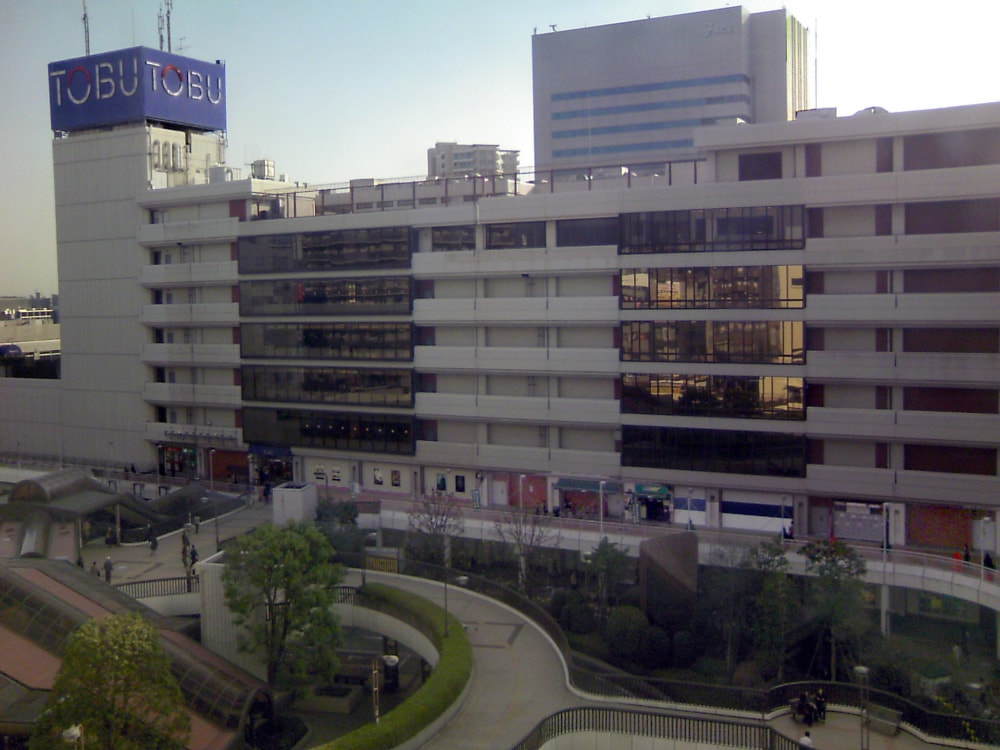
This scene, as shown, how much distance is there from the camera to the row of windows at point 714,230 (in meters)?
33.0

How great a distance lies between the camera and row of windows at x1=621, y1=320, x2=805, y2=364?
3328cm

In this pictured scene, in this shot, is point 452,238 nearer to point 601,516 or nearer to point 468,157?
point 601,516

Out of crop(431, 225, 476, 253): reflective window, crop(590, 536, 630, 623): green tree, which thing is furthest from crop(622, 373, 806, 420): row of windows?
crop(431, 225, 476, 253): reflective window

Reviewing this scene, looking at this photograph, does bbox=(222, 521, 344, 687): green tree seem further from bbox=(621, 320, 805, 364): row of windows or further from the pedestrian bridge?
bbox=(621, 320, 805, 364): row of windows

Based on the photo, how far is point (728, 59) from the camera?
7450 cm

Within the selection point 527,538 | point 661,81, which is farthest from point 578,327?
point 661,81

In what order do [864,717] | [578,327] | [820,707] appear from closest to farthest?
[864,717], [820,707], [578,327]

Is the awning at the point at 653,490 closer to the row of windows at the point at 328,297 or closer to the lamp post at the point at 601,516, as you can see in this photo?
the lamp post at the point at 601,516

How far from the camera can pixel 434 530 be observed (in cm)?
3312

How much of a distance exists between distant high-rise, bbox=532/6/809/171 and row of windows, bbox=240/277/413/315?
116ft

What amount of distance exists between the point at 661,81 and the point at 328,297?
44.4 m

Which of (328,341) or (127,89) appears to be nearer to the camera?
(328,341)

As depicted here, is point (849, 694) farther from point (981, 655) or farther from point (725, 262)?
point (725, 262)

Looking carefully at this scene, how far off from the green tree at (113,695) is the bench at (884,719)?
13714 mm
